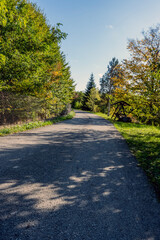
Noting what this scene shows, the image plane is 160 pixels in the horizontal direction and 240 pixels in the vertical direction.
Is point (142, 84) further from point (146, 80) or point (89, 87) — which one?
point (89, 87)

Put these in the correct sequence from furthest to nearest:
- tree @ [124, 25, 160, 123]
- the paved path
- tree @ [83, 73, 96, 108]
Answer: tree @ [83, 73, 96, 108]
tree @ [124, 25, 160, 123]
the paved path

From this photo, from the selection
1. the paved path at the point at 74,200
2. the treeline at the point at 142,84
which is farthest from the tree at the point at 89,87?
the paved path at the point at 74,200

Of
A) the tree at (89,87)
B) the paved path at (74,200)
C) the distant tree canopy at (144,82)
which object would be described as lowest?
the paved path at (74,200)

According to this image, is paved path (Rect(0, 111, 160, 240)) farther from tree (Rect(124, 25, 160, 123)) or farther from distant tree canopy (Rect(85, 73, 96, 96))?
distant tree canopy (Rect(85, 73, 96, 96))

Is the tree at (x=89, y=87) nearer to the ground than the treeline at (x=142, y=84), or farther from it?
farther from it

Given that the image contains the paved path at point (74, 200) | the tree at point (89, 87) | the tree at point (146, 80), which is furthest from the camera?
the tree at point (89, 87)

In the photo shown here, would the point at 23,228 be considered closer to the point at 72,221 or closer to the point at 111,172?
the point at 72,221

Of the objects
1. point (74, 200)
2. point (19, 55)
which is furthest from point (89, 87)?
point (74, 200)

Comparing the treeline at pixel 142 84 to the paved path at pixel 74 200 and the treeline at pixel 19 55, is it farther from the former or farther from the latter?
the treeline at pixel 19 55

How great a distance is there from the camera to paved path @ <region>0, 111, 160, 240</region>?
175 cm

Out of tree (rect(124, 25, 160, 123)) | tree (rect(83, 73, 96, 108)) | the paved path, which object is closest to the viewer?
the paved path

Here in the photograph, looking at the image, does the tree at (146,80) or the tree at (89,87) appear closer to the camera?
the tree at (146,80)

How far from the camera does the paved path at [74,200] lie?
5.73ft

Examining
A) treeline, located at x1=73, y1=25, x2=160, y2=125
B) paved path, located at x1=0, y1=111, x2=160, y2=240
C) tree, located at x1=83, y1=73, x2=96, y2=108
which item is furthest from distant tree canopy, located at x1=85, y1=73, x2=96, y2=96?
paved path, located at x1=0, y1=111, x2=160, y2=240
